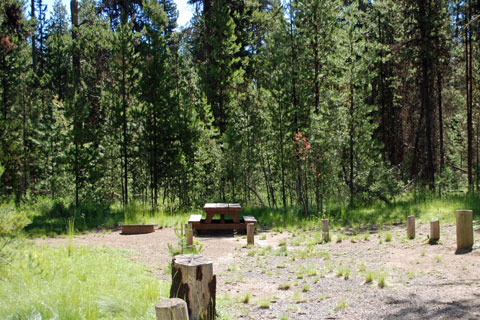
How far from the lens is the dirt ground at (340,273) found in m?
4.50

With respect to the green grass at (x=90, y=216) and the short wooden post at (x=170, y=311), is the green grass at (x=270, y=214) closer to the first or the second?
the green grass at (x=90, y=216)

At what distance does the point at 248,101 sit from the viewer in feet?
51.8

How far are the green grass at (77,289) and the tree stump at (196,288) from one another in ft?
1.10

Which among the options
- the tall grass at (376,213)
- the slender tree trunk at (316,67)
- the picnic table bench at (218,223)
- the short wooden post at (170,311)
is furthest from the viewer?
the slender tree trunk at (316,67)

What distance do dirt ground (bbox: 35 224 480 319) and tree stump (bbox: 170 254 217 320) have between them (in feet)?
1.65

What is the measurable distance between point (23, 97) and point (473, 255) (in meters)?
22.6

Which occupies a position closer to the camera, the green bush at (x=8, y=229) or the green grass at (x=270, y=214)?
the green bush at (x=8, y=229)

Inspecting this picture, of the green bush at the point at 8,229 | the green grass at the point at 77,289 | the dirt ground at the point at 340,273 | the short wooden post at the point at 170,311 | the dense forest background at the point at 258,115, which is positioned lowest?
the dirt ground at the point at 340,273

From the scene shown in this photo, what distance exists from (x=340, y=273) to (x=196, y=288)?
2.76 m

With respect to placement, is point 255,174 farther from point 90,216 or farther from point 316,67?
point 90,216

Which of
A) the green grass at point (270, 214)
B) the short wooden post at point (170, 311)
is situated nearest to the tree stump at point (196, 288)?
the short wooden post at point (170, 311)

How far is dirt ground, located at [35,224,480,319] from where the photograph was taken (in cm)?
450

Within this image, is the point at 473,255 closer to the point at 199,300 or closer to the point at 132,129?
the point at 199,300

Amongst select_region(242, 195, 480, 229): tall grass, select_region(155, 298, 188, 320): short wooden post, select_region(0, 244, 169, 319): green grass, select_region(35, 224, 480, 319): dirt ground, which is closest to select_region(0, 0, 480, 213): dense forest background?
select_region(242, 195, 480, 229): tall grass
